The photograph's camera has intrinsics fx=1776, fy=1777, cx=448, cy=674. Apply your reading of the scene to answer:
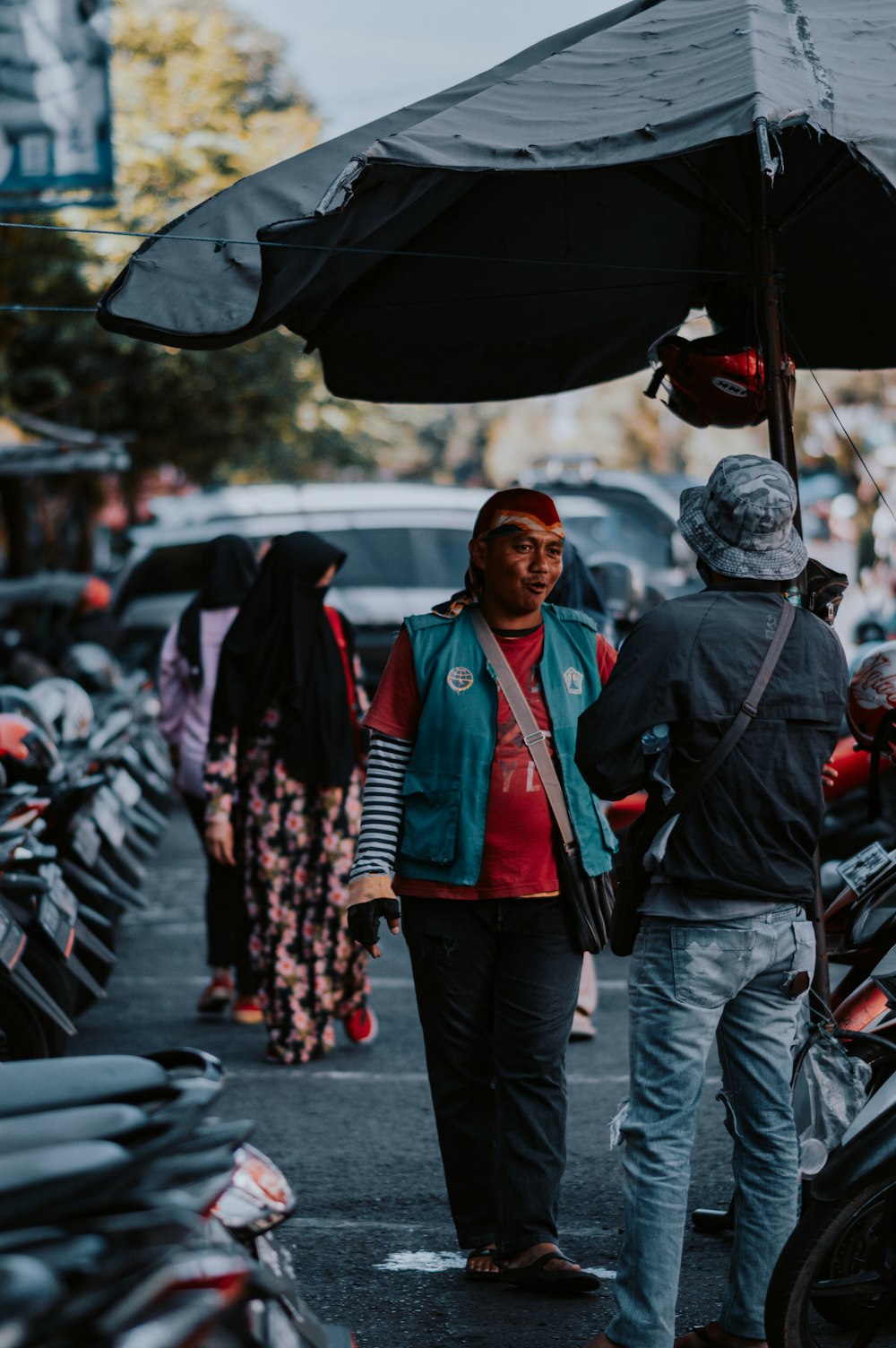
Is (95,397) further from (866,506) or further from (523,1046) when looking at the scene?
(523,1046)

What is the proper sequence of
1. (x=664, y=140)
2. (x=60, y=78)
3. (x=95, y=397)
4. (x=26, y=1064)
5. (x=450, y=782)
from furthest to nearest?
(x=95, y=397)
(x=60, y=78)
(x=450, y=782)
(x=664, y=140)
(x=26, y=1064)

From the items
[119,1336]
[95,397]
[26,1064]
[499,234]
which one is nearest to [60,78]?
[499,234]

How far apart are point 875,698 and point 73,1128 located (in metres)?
2.74

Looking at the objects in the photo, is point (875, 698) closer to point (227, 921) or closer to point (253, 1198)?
point (253, 1198)

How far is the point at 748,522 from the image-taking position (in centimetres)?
366

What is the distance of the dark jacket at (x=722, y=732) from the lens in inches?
140

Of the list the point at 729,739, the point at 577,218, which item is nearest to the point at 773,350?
the point at 577,218

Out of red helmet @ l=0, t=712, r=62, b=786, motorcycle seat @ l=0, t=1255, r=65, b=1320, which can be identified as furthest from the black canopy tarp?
motorcycle seat @ l=0, t=1255, r=65, b=1320

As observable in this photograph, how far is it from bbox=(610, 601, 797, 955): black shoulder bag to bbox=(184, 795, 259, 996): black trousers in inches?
150

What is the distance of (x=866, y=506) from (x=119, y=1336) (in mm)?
32208

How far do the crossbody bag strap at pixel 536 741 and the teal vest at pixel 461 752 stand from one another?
20 mm

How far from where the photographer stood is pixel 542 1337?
4.07 metres

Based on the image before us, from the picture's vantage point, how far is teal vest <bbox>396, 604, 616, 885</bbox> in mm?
4281

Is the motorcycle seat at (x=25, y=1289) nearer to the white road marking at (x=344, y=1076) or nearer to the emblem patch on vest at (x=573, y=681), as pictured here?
the emblem patch on vest at (x=573, y=681)
